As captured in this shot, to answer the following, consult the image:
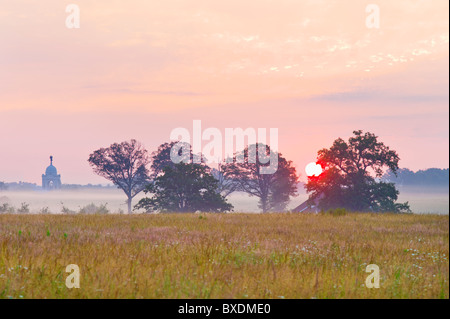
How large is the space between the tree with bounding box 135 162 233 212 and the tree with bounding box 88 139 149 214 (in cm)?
1465

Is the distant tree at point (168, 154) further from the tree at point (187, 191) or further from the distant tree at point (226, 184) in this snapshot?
the tree at point (187, 191)

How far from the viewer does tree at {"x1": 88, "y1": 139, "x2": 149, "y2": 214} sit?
199 ft

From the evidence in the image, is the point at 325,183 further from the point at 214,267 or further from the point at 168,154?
the point at 214,267

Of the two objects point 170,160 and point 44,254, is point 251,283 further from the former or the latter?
point 170,160

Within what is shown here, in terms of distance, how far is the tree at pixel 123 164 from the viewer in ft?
199

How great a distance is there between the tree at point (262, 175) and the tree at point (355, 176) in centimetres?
1453

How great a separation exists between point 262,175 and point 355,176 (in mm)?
18063


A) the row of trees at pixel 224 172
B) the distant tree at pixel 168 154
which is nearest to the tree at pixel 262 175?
the row of trees at pixel 224 172

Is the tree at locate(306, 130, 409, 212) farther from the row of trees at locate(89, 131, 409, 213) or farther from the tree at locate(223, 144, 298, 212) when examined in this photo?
the tree at locate(223, 144, 298, 212)

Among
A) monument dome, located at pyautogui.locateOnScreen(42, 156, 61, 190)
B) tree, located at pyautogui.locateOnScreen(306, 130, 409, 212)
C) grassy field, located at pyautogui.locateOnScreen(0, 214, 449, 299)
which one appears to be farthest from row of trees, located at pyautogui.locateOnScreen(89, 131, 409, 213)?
monument dome, located at pyautogui.locateOnScreen(42, 156, 61, 190)

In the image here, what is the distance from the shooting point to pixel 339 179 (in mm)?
43594

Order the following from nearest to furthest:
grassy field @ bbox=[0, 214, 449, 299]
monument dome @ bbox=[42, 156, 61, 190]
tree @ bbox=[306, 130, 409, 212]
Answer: grassy field @ bbox=[0, 214, 449, 299], tree @ bbox=[306, 130, 409, 212], monument dome @ bbox=[42, 156, 61, 190]

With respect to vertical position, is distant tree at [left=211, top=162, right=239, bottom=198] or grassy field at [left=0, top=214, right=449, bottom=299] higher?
distant tree at [left=211, top=162, right=239, bottom=198]

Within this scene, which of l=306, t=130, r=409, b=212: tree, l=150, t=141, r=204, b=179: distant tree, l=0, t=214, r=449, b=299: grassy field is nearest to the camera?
l=0, t=214, r=449, b=299: grassy field
